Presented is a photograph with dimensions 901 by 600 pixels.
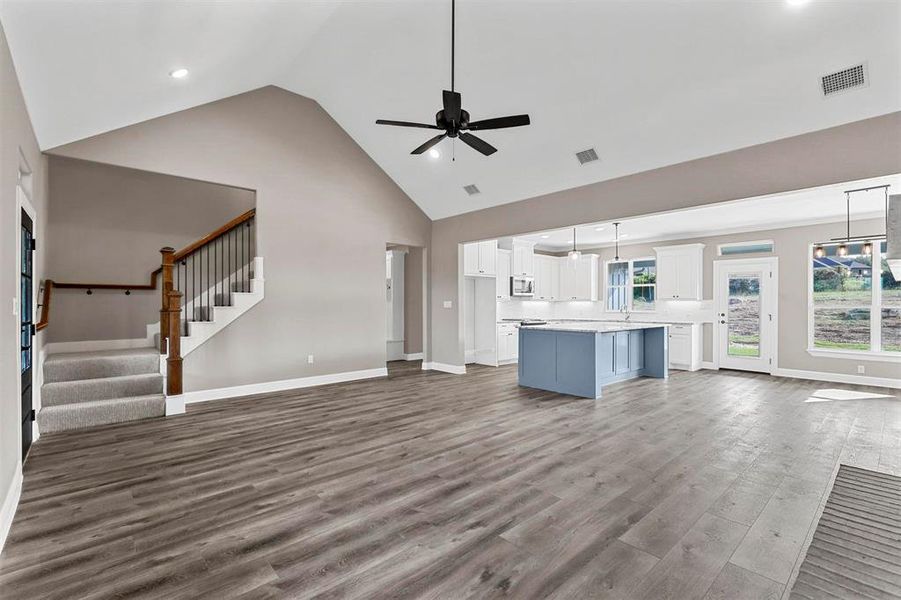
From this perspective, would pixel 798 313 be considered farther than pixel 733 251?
No

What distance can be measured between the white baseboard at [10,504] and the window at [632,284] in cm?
1001

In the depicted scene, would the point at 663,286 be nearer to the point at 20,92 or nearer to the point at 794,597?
the point at 794,597

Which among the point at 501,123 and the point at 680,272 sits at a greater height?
the point at 501,123

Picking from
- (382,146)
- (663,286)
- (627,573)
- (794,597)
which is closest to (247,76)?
(382,146)

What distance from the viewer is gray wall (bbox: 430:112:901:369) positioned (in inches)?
142

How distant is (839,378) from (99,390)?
1076 centimetres

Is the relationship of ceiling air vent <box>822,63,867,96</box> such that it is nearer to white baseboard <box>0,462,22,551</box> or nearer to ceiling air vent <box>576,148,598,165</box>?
ceiling air vent <box>576,148,598,165</box>

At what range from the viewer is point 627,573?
2.00m

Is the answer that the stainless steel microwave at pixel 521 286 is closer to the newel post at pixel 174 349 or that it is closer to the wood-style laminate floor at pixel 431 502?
the wood-style laminate floor at pixel 431 502

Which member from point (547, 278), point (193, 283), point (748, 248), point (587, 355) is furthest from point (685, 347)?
point (193, 283)

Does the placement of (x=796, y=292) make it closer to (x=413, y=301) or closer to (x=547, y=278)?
(x=547, y=278)

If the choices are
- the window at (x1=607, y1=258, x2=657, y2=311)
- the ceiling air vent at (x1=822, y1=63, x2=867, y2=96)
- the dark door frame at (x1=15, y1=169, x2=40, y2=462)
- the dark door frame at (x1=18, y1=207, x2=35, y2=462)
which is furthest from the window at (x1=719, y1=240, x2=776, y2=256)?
the dark door frame at (x1=18, y1=207, x2=35, y2=462)

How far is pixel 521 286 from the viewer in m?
9.24

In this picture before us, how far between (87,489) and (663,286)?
31.8 ft
